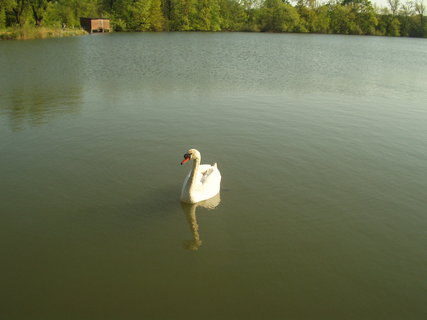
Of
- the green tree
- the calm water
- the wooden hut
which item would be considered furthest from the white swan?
the green tree

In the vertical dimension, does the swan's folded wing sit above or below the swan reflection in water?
above

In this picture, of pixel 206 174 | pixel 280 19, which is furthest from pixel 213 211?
pixel 280 19

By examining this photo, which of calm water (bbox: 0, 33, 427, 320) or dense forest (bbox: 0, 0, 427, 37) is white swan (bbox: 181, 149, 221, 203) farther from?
dense forest (bbox: 0, 0, 427, 37)

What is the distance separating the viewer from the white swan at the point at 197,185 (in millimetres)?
9203

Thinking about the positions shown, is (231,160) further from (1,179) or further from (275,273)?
(1,179)

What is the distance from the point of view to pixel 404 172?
37.9ft

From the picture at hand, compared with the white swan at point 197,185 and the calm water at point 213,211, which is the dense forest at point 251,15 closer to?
the calm water at point 213,211

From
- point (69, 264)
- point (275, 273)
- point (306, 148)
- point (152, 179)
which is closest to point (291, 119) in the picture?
point (306, 148)

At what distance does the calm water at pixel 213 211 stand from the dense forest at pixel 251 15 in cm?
7273

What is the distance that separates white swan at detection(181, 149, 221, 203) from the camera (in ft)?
30.2

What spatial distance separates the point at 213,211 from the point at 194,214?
474 mm

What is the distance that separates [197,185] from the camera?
30.7ft

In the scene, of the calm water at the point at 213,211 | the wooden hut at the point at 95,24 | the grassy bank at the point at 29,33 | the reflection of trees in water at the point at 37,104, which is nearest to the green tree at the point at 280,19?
the wooden hut at the point at 95,24

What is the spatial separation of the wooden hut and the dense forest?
5.27 m
